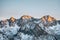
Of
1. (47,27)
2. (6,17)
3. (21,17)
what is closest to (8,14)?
(6,17)

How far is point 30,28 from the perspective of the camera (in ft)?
9.09

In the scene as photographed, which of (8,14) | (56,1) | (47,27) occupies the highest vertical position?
(56,1)

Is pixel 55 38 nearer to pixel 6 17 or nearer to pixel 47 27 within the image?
pixel 47 27

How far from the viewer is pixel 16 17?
2.82 meters

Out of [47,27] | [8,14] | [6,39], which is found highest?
[8,14]

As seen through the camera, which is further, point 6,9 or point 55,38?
point 6,9

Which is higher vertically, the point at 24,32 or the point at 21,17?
the point at 21,17

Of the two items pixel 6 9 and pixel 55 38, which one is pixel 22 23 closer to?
pixel 6 9

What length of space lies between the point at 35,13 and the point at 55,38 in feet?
1.73

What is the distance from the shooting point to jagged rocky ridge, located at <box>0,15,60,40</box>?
271 centimetres

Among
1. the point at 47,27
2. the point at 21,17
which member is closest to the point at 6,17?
the point at 21,17

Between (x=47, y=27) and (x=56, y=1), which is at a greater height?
(x=56, y=1)

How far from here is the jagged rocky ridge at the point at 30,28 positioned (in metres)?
2.71

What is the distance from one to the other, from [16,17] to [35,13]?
0.33m
